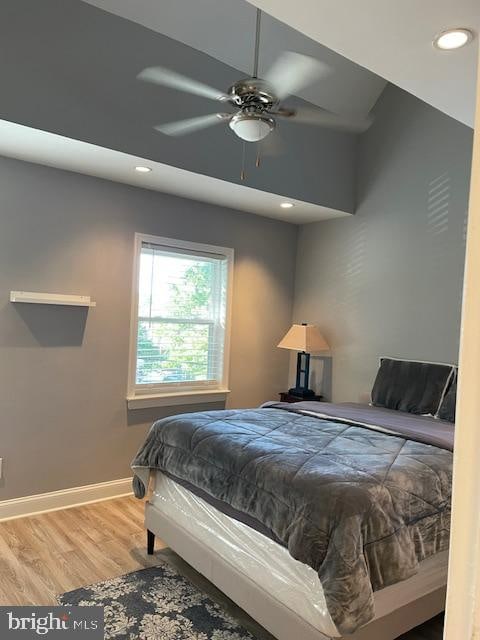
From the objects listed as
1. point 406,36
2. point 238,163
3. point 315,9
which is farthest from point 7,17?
point 406,36

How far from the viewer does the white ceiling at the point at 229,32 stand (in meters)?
3.20

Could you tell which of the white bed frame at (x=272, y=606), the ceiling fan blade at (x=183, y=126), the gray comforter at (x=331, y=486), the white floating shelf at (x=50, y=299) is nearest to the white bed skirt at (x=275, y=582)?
the white bed frame at (x=272, y=606)

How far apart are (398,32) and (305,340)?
2.95 metres

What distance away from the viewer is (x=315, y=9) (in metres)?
1.55

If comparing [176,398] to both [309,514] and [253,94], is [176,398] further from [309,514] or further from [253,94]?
[253,94]

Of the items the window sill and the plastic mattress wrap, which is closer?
the plastic mattress wrap

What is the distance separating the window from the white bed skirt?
1.54m

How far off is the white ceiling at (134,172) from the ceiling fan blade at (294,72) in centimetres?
88

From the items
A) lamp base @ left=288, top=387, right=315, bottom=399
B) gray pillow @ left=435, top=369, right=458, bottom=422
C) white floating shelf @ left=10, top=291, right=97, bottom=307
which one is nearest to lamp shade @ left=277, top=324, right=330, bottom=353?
lamp base @ left=288, top=387, right=315, bottom=399

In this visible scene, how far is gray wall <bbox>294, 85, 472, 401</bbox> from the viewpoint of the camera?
366cm

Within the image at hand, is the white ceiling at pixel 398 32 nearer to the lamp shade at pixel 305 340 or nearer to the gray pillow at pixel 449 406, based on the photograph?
the gray pillow at pixel 449 406

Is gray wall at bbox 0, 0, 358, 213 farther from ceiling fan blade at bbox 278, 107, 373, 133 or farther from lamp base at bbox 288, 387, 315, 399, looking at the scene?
lamp base at bbox 288, 387, 315, 399

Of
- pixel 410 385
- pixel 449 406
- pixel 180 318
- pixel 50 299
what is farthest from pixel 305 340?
pixel 50 299

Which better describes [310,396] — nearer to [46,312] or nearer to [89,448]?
[89,448]
